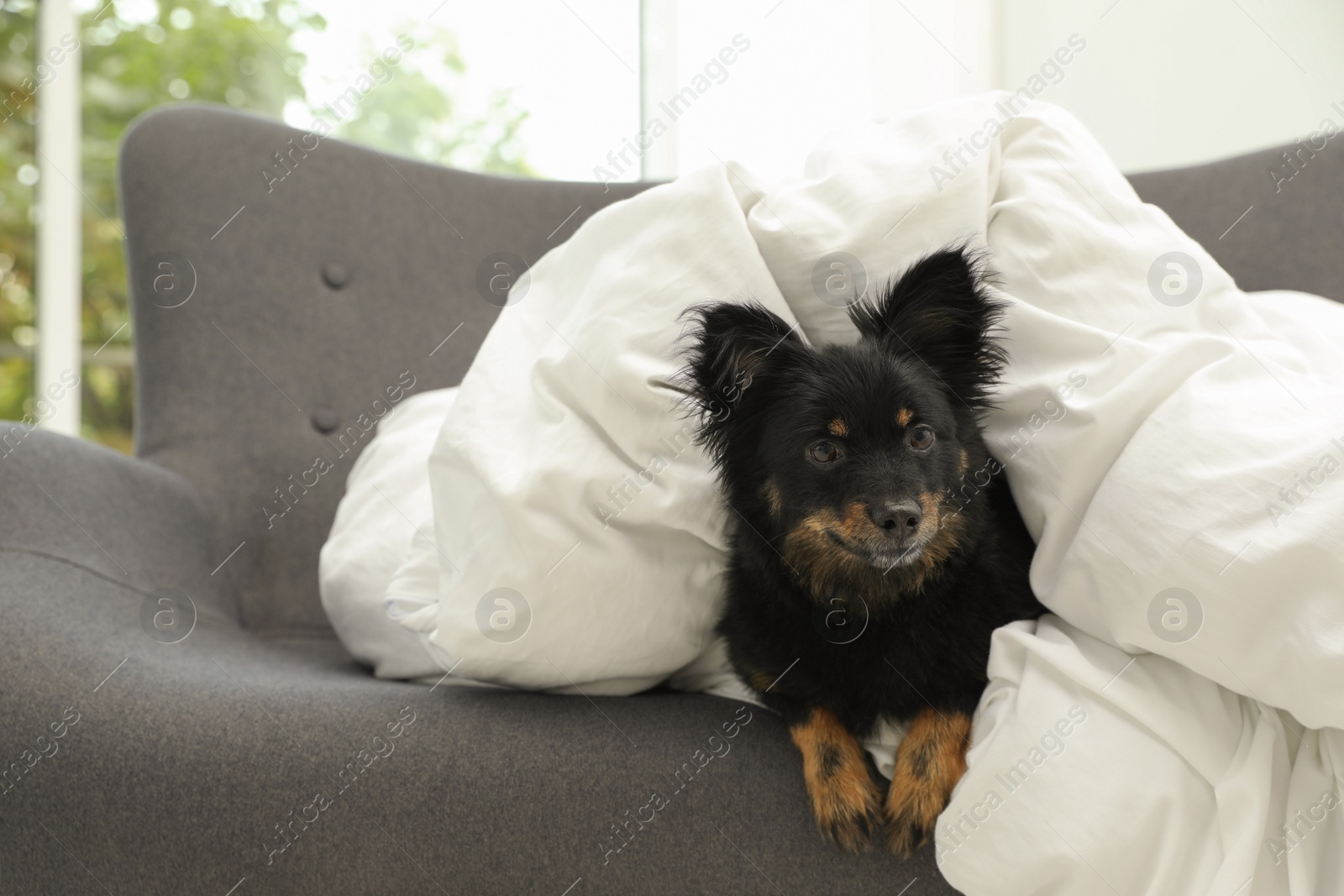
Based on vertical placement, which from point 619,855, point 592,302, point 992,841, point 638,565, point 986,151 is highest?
point 986,151

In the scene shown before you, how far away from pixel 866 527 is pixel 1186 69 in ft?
8.42

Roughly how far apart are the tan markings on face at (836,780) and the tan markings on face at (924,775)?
A: 0.13ft

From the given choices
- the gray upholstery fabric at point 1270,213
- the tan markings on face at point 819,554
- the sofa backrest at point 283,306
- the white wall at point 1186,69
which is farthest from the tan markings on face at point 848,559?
the white wall at point 1186,69

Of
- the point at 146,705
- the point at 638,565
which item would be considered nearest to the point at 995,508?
the point at 638,565

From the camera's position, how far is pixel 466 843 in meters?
1.37

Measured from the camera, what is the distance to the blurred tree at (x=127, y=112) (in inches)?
207

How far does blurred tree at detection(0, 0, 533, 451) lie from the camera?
5258 millimetres

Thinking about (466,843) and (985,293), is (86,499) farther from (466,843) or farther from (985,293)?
(985,293)

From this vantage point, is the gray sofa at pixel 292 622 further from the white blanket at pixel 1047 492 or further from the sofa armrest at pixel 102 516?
the white blanket at pixel 1047 492

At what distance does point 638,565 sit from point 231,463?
54.6 inches

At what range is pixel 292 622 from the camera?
2.40 metres

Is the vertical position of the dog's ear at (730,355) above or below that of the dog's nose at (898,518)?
above

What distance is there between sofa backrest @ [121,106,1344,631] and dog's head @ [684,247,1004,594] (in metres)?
1.12

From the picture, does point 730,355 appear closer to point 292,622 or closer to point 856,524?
point 856,524
